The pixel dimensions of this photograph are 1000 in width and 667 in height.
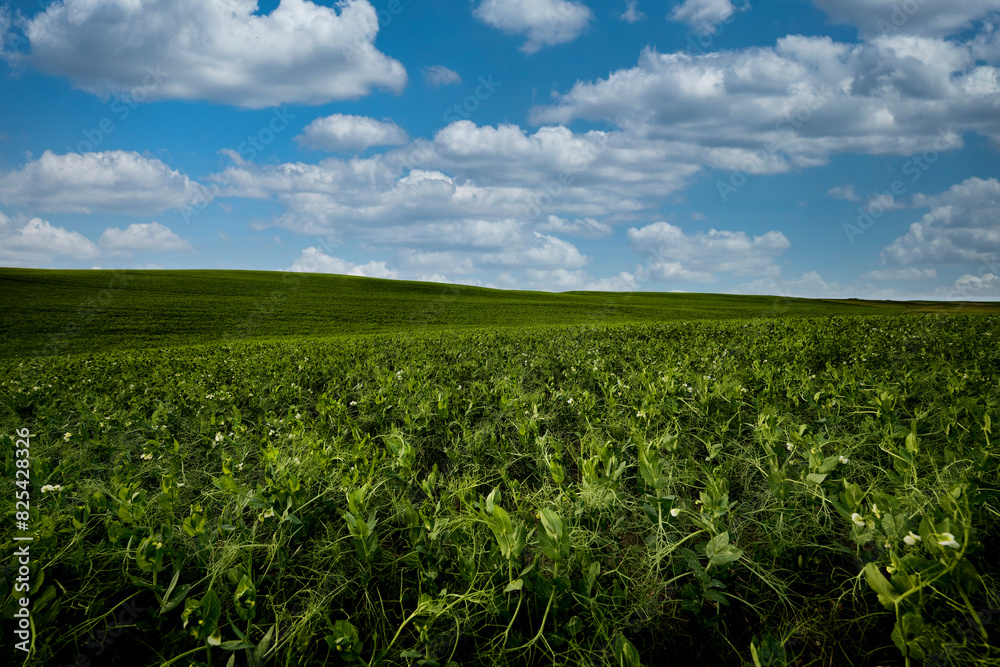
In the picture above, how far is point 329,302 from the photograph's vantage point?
144 ft

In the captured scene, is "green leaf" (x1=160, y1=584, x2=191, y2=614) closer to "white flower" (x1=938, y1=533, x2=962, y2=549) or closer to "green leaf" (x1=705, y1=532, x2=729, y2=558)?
"green leaf" (x1=705, y1=532, x2=729, y2=558)

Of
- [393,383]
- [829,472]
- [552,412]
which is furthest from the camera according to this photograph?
[393,383]

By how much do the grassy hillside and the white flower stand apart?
95.9ft

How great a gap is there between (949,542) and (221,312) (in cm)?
4093

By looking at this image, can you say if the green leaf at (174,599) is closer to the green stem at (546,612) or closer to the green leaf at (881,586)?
the green stem at (546,612)

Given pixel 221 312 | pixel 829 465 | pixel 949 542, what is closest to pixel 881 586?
pixel 949 542

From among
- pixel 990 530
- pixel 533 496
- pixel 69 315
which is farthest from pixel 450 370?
pixel 69 315

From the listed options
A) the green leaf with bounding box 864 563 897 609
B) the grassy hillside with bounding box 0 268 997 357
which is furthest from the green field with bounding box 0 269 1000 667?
the grassy hillside with bounding box 0 268 997 357

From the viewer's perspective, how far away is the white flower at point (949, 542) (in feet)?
6.94

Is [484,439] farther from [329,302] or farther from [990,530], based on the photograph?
[329,302]

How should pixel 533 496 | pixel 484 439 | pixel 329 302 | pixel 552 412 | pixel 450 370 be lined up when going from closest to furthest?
1. pixel 533 496
2. pixel 484 439
3. pixel 552 412
4. pixel 450 370
5. pixel 329 302

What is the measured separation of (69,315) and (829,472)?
1601 inches

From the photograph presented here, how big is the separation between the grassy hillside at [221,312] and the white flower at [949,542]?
Answer: 95.9 ft

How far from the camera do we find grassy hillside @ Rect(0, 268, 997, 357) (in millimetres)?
27391
